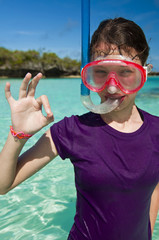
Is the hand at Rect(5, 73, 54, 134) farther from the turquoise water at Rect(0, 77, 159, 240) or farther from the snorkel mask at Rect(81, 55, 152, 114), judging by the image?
the turquoise water at Rect(0, 77, 159, 240)

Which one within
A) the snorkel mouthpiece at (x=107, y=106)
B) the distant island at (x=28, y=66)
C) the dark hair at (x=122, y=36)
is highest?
the distant island at (x=28, y=66)

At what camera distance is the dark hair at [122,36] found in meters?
1.12

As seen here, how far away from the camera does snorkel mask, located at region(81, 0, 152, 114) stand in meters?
1.11

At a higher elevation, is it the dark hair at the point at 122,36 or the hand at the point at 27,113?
the dark hair at the point at 122,36

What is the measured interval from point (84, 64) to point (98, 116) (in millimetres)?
274

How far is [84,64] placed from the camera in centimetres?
121

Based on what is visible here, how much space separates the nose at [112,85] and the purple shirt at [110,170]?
0.17 m

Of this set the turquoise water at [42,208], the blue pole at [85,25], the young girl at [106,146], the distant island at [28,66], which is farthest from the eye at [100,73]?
the distant island at [28,66]

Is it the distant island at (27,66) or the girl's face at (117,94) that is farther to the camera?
the distant island at (27,66)

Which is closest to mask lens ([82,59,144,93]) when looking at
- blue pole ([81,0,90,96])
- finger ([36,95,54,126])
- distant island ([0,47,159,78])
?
blue pole ([81,0,90,96])

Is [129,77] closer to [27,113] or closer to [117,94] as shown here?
[117,94]

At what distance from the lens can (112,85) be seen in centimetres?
111

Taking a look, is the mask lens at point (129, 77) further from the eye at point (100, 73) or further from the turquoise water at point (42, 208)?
the turquoise water at point (42, 208)

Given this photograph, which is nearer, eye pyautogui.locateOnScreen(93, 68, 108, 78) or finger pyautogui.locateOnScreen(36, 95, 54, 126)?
finger pyautogui.locateOnScreen(36, 95, 54, 126)
